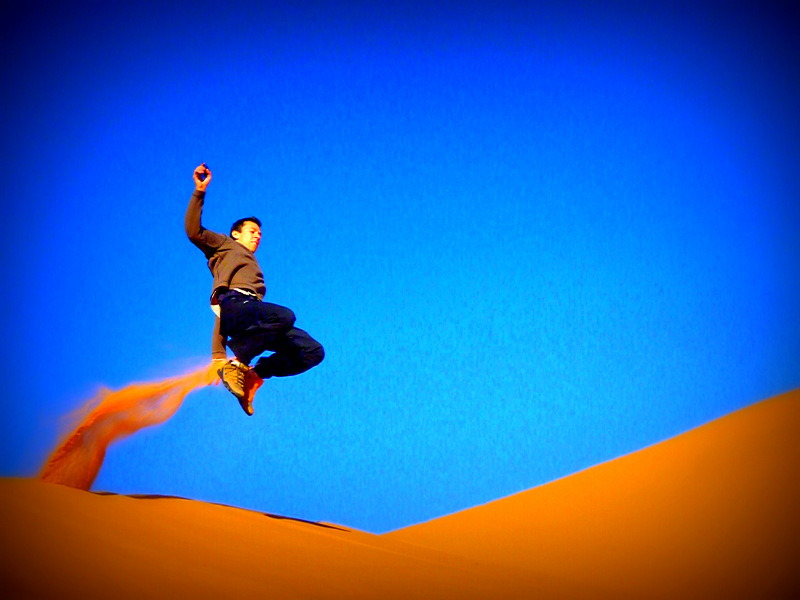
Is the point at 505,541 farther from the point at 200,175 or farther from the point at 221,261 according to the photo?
the point at 200,175

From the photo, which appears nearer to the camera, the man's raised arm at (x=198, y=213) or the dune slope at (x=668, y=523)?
the man's raised arm at (x=198, y=213)

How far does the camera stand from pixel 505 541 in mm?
10281

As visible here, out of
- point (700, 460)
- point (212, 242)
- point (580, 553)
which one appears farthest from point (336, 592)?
point (700, 460)

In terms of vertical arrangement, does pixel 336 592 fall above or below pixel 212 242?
below

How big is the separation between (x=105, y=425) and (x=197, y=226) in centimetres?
255

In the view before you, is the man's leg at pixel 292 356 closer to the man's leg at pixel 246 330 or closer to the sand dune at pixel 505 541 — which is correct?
the man's leg at pixel 246 330

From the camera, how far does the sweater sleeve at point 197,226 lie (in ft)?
18.5

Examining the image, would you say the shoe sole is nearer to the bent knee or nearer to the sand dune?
the bent knee

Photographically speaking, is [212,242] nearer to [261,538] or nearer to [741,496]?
[261,538]

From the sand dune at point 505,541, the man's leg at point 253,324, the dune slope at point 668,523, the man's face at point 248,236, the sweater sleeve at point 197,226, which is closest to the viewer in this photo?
the sand dune at point 505,541

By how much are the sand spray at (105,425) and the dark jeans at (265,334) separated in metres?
1.22

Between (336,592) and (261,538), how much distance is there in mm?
1535

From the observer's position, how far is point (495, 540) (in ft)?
34.3

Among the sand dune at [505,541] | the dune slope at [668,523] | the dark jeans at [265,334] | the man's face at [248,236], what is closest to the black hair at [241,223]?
the man's face at [248,236]
